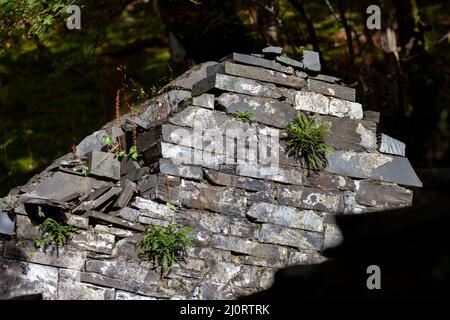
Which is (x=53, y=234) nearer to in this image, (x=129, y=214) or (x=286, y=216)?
(x=129, y=214)

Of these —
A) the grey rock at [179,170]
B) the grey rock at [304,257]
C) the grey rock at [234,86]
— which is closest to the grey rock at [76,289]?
the grey rock at [179,170]

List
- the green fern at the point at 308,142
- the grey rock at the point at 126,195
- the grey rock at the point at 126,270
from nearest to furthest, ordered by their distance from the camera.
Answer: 1. the grey rock at the point at 126,270
2. the grey rock at the point at 126,195
3. the green fern at the point at 308,142

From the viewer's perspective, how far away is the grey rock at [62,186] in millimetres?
6906

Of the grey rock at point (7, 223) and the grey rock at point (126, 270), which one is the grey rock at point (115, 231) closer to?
the grey rock at point (126, 270)

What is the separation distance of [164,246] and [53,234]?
98 cm

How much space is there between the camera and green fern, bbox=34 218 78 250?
20.9 feet

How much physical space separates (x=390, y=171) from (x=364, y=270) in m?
4.03

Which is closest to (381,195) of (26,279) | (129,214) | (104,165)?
(129,214)

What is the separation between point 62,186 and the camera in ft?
22.9

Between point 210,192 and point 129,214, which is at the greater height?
point 210,192

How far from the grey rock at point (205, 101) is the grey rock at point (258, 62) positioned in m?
0.50

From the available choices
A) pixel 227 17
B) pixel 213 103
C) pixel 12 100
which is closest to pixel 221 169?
pixel 213 103

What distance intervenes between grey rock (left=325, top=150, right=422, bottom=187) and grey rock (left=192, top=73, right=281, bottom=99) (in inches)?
35.4

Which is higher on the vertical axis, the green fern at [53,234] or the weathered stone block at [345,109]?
the weathered stone block at [345,109]
